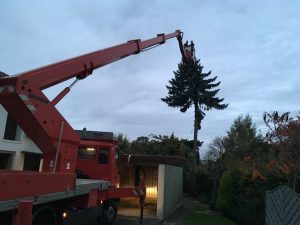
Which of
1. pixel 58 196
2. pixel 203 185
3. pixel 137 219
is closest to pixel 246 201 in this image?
pixel 137 219

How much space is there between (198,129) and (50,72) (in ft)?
94.5

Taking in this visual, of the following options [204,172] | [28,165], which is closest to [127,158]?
[28,165]

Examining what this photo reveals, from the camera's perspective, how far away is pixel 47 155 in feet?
30.5

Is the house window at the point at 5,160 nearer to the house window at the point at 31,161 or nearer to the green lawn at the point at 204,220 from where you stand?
the house window at the point at 31,161

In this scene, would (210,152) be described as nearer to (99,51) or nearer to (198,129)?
(198,129)

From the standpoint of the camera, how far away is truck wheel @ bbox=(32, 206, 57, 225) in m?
8.12

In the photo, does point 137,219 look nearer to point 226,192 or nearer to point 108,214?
point 108,214

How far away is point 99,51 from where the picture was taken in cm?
1109

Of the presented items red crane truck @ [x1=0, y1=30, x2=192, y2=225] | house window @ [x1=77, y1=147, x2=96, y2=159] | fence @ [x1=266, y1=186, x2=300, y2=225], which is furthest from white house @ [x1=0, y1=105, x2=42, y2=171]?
fence @ [x1=266, y1=186, x2=300, y2=225]

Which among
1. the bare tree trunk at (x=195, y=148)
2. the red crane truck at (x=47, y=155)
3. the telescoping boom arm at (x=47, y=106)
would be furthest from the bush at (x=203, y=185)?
the telescoping boom arm at (x=47, y=106)

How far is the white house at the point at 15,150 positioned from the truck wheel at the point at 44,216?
24.4 ft

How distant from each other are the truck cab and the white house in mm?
2193

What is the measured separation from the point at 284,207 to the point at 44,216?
5.26 meters

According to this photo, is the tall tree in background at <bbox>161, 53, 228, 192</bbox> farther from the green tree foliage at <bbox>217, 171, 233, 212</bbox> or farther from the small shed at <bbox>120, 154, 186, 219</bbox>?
the green tree foliage at <bbox>217, 171, 233, 212</bbox>
